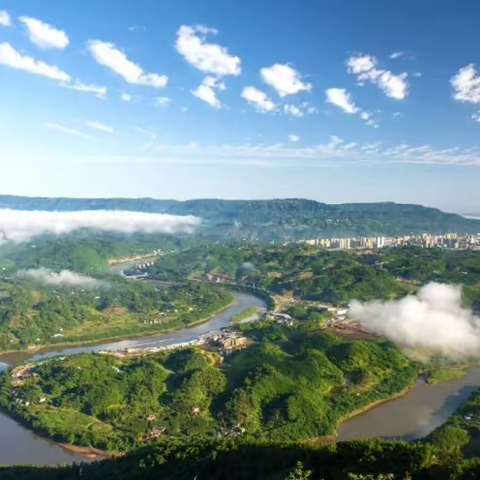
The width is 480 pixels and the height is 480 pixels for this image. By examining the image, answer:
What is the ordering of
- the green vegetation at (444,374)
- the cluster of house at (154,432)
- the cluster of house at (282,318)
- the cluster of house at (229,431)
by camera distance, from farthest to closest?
the cluster of house at (282,318), the green vegetation at (444,374), the cluster of house at (154,432), the cluster of house at (229,431)

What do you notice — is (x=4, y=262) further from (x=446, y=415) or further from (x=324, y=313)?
(x=446, y=415)

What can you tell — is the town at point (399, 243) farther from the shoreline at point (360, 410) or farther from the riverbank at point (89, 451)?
the riverbank at point (89, 451)

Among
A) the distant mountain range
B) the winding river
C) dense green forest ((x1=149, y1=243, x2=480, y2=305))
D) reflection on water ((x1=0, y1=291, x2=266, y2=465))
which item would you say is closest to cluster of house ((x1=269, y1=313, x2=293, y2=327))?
reflection on water ((x1=0, y1=291, x2=266, y2=465))

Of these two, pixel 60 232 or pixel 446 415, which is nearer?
pixel 446 415

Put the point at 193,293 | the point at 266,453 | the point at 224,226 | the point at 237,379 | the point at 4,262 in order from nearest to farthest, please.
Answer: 1. the point at 266,453
2. the point at 237,379
3. the point at 193,293
4. the point at 4,262
5. the point at 224,226

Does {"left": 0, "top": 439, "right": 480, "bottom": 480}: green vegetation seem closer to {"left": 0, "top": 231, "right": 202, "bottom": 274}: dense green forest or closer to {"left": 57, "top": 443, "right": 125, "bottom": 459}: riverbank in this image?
{"left": 57, "top": 443, "right": 125, "bottom": 459}: riverbank

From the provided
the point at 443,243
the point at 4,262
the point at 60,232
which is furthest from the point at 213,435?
the point at 60,232

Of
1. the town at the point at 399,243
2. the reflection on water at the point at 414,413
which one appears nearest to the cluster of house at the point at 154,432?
the reflection on water at the point at 414,413
